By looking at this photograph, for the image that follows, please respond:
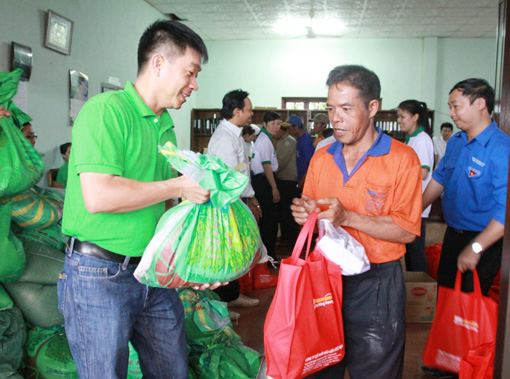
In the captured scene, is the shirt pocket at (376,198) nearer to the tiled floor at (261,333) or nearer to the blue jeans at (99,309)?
the blue jeans at (99,309)

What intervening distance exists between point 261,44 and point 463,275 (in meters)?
7.85

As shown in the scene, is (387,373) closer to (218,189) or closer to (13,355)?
(218,189)

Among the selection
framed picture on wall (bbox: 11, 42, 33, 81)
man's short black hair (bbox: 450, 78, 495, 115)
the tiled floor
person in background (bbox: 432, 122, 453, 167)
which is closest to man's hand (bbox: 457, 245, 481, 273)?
man's short black hair (bbox: 450, 78, 495, 115)

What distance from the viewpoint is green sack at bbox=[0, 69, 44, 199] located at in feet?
5.95

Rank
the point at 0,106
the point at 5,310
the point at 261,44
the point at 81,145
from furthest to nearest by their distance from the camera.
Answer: the point at 261,44
the point at 5,310
the point at 0,106
the point at 81,145

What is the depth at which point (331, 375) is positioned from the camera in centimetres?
160

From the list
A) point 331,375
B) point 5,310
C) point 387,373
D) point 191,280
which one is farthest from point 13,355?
point 387,373

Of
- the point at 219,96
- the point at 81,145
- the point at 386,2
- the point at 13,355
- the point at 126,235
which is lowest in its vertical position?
the point at 13,355

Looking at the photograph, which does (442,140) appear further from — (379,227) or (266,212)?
(379,227)

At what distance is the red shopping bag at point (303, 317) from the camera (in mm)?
1297

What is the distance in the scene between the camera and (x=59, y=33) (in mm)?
4684

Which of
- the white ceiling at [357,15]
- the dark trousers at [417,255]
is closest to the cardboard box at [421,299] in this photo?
the dark trousers at [417,255]

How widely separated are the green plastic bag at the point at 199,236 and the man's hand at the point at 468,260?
1226 millimetres

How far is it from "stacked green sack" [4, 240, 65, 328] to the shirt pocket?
5.09 feet
